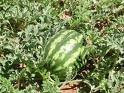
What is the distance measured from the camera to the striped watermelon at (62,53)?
4.25m

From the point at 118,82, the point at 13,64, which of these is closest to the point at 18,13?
the point at 13,64

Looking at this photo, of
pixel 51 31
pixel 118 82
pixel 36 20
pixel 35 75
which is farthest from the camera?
pixel 36 20

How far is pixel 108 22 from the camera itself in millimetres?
5332

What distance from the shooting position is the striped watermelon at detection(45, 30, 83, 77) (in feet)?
13.9

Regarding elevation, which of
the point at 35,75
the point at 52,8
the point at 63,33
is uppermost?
the point at 52,8

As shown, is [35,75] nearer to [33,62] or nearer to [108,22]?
[33,62]

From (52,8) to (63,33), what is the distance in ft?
3.06

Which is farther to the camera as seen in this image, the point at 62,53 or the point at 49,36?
the point at 49,36

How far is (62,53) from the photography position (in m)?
4.26

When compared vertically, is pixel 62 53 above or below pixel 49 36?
below

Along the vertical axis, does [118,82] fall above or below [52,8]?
below

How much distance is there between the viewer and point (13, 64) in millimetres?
4570

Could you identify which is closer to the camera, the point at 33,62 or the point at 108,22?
the point at 33,62

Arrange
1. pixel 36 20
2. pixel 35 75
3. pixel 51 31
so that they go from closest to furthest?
pixel 35 75, pixel 51 31, pixel 36 20
